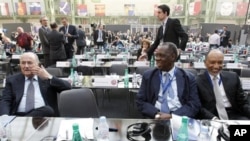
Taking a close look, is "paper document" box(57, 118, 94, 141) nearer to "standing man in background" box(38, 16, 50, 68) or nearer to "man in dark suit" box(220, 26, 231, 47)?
"standing man in background" box(38, 16, 50, 68)

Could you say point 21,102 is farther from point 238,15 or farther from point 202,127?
point 238,15

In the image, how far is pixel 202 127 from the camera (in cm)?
144

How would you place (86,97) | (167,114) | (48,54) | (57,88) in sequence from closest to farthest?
(167,114), (86,97), (57,88), (48,54)

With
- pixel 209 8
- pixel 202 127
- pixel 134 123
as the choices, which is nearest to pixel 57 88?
pixel 134 123

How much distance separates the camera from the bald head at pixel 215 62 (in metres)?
2.11

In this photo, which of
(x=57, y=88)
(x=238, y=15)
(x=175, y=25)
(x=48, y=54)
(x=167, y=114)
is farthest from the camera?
(x=238, y=15)

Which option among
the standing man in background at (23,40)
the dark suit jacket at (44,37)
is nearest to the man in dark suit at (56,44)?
the dark suit jacket at (44,37)

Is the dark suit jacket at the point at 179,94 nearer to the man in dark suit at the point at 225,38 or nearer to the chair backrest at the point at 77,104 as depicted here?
the chair backrest at the point at 77,104

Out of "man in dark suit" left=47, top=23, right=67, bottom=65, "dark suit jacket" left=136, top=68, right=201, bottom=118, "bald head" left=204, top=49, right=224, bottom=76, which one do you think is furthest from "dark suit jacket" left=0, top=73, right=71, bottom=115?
"man in dark suit" left=47, top=23, right=67, bottom=65

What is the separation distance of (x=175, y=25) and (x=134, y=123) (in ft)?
7.03

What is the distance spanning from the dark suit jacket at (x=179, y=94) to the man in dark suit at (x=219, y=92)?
0.43 ft

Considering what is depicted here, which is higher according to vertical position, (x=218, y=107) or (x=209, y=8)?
(x=209, y=8)

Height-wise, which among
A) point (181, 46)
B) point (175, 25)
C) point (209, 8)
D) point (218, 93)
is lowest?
point (218, 93)

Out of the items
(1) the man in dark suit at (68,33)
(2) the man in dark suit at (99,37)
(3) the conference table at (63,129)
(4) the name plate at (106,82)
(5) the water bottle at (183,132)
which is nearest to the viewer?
(5) the water bottle at (183,132)
